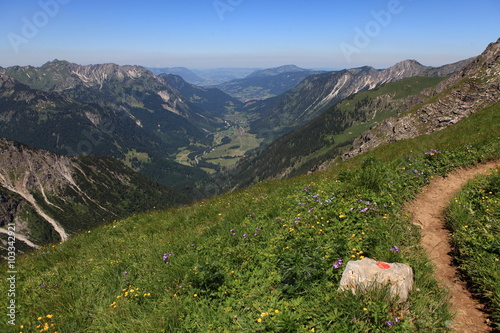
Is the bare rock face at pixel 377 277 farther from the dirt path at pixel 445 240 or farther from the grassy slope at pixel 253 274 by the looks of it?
the dirt path at pixel 445 240

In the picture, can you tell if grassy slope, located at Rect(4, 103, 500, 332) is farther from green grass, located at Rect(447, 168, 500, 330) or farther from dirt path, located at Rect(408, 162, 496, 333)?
Answer: green grass, located at Rect(447, 168, 500, 330)

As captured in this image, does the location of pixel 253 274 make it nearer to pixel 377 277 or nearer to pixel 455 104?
pixel 377 277

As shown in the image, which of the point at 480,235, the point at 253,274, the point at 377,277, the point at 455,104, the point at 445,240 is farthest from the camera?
the point at 455,104

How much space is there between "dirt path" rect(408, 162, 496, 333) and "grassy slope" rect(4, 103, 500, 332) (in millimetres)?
575

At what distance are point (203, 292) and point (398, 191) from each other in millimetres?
8209

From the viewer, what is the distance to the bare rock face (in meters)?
4.87

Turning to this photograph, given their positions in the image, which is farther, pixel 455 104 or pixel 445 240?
pixel 455 104

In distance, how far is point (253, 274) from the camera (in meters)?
6.48

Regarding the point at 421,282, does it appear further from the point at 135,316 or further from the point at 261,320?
the point at 135,316

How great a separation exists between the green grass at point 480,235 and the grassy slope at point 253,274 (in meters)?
1.03

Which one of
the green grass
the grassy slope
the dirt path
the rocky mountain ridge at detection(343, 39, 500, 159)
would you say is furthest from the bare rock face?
the rocky mountain ridge at detection(343, 39, 500, 159)

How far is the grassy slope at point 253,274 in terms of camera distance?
187 inches

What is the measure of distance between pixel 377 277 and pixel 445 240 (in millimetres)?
4380

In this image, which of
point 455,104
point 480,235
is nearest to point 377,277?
point 480,235
